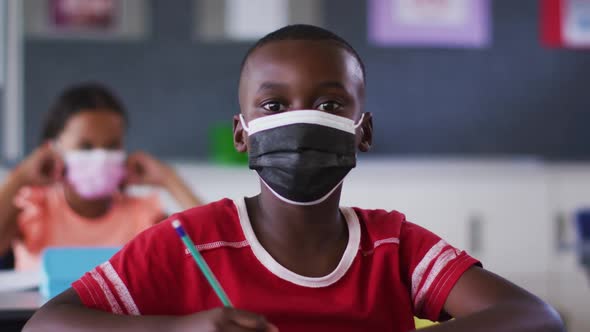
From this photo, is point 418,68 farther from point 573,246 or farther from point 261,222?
point 261,222

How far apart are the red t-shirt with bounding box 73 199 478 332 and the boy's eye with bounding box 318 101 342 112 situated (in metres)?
0.17

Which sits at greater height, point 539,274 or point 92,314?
point 92,314

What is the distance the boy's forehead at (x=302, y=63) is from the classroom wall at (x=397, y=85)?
2.84m

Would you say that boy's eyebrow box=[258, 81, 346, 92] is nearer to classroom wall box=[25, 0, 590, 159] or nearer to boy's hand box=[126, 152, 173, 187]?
boy's hand box=[126, 152, 173, 187]

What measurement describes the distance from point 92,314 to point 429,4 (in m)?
3.56

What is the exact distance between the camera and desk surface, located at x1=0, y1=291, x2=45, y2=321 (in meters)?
1.52

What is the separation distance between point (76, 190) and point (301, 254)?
5.23ft

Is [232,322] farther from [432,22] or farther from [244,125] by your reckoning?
[432,22]

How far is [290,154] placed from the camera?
1104 mm

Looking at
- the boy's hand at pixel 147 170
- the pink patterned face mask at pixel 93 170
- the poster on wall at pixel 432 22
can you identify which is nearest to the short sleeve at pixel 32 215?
the pink patterned face mask at pixel 93 170

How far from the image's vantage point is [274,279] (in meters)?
1.10

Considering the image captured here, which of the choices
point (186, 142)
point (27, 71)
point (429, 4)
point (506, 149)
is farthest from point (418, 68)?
point (27, 71)

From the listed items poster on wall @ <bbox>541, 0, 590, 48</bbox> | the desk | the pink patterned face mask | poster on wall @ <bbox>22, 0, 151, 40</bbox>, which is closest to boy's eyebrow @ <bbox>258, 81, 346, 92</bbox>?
the desk

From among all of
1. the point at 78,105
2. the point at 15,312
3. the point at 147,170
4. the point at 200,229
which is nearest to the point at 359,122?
the point at 200,229
